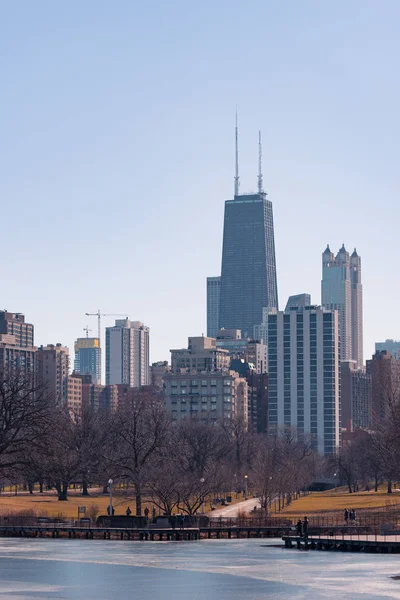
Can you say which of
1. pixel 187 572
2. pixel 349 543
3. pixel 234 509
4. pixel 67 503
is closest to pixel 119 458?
pixel 234 509

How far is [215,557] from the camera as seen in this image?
9256cm

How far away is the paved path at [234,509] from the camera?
137962 millimetres

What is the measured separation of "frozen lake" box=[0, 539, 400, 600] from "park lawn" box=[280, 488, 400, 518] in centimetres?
4156

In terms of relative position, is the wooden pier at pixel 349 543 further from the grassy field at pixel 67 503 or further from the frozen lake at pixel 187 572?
the grassy field at pixel 67 503

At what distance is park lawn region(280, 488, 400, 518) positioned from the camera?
145875 mm

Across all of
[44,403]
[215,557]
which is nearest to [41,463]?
[44,403]

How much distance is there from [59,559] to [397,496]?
89297mm

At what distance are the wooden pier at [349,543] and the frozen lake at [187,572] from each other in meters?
2.38

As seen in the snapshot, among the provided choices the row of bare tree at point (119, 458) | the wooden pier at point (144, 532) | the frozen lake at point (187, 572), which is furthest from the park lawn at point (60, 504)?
the frozen lake at point (187, 572)

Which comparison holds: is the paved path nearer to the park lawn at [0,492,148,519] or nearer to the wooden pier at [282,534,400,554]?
the park lawn at [0,492,148,519]

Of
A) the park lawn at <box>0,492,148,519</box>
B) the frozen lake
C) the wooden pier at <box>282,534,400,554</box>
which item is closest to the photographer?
the frozen lake

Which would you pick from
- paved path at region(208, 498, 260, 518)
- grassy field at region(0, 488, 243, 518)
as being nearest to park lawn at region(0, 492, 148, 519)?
grassy field at region(0, 488, 243, 518)

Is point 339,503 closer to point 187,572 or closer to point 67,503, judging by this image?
point 67,503

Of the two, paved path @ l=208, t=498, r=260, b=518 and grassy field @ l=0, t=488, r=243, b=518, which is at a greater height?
grassy field @ l=0, t=488, r=243, b=518
